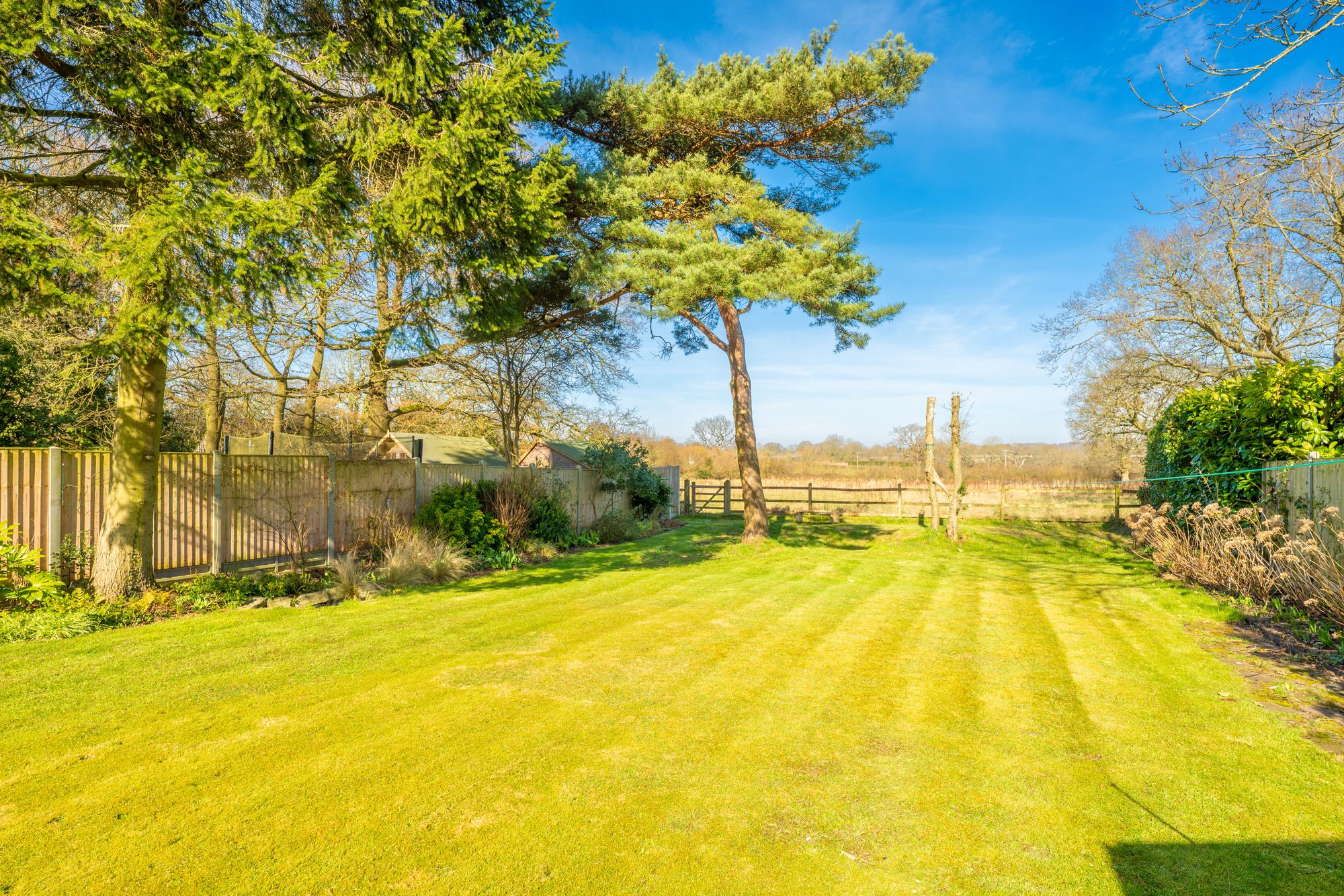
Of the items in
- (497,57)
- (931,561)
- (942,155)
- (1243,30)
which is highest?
(942,155)

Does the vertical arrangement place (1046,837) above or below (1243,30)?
below

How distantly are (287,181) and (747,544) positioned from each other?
9.74 metres

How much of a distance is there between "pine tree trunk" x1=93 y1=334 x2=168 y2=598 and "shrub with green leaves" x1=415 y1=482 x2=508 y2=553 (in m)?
3.78

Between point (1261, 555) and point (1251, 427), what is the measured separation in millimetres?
2155

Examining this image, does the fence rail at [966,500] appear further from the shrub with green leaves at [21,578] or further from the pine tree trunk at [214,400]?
the shrub with green leaves at [21,578]

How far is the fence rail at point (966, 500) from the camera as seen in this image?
18.3 metres

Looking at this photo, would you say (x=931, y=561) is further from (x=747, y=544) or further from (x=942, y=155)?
(x=942, y=155)

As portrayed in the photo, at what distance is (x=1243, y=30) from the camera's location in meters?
3.64

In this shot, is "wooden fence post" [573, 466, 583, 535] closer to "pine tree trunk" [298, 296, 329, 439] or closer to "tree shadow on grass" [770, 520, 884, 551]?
"tree shadow on grass" [770, 520, 884, 551]

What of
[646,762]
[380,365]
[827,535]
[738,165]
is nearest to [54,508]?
[380,365]

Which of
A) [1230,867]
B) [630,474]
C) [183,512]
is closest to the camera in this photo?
[1230,867]

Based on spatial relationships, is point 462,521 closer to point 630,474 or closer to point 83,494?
point 83,494

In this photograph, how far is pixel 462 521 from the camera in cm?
1023

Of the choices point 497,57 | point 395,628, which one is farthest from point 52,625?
point 497,57
